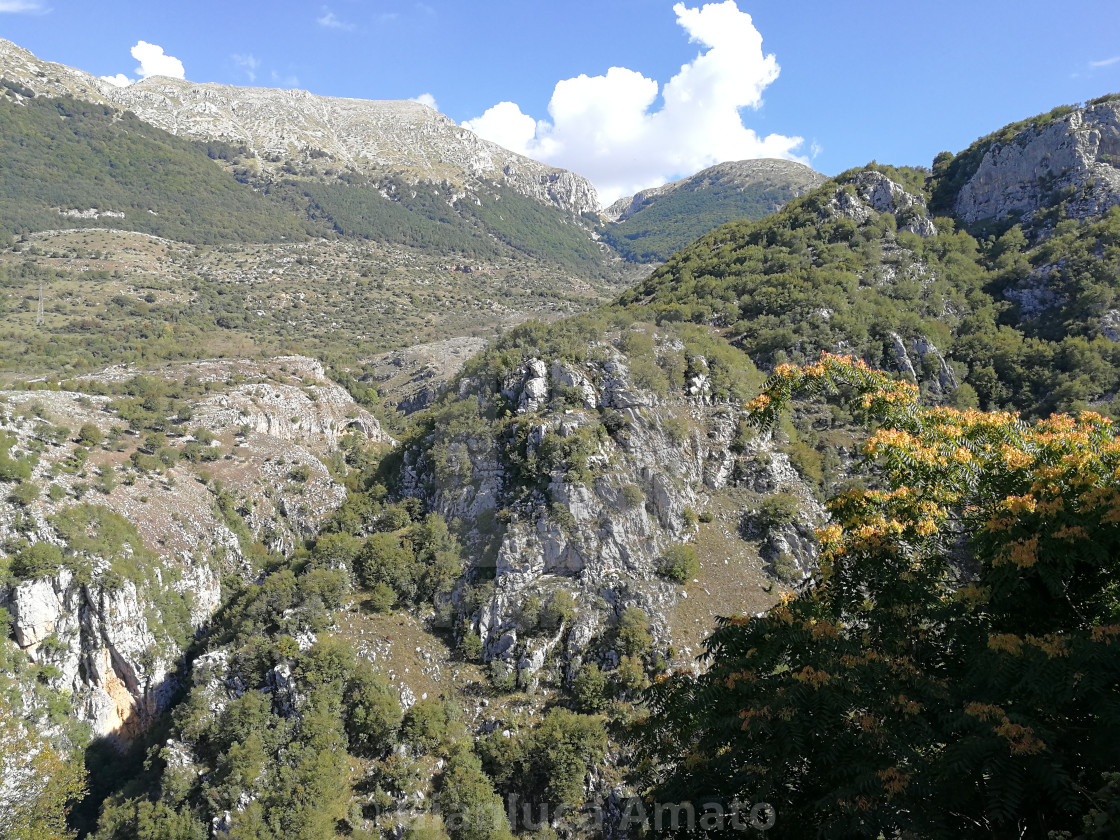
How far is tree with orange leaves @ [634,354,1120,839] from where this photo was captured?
4.56 meters

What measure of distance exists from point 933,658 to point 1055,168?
64867mm

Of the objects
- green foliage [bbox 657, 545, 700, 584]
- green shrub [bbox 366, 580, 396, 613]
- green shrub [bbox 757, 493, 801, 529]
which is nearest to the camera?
green shrub [bbox 366, 580, 396, 613]

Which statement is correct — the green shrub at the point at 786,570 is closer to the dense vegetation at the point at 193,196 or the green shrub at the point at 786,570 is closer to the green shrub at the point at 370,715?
the green shrub at the point at 370,715

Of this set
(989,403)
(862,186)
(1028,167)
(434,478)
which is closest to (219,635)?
(434,478)

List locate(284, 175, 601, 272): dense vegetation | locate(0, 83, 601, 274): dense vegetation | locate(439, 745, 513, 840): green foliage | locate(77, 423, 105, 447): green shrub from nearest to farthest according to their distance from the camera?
locate(439, 745, 513, 840): green foliage
locate(77, 423, 105, 447): green shrub
locate(0, 83, 601, 274): dense vegetation
locate(284, 175, 601, 272): dense vegetation

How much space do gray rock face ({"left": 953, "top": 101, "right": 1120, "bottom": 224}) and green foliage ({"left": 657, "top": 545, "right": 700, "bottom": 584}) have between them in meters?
49.0

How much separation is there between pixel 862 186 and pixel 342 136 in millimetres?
180021

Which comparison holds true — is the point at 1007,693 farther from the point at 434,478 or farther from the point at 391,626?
the point at 434,478

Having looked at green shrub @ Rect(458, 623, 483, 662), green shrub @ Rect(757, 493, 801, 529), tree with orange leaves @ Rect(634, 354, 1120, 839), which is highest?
tree with orange leaves @ Rect(634, 354, 1120, 839)

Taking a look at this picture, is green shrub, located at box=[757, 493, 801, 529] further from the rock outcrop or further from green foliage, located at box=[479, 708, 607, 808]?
the rock outcrop

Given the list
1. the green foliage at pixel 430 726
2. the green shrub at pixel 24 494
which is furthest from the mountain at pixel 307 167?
the green foliage at pixel 430 726

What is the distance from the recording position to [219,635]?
27766 millimetres

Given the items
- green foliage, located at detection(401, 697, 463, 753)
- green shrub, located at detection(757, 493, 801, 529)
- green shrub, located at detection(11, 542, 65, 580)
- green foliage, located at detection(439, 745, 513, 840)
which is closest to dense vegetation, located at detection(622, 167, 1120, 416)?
green shrub, located at detection(757, 493, 801, 529)

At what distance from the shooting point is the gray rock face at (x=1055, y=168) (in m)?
47.6
